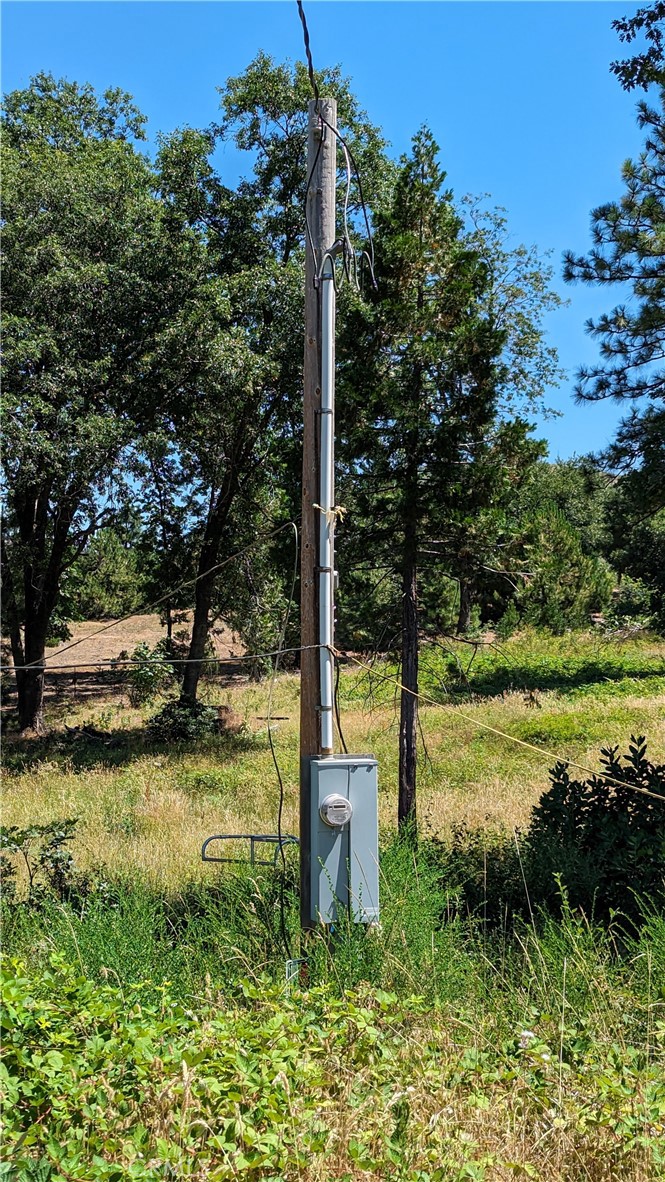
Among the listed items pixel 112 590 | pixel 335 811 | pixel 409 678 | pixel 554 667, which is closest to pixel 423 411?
pixel 409 678

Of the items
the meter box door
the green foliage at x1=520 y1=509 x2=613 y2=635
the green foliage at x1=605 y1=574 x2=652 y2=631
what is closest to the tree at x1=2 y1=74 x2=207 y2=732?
the meter box door

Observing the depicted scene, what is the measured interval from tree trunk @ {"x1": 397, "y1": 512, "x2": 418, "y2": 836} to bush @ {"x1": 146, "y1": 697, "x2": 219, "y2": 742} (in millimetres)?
10273

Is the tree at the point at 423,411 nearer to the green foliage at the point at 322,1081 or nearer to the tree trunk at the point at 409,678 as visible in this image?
the tree trunk at the point at 409,678

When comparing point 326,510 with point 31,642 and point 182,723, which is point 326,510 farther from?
point 31,642

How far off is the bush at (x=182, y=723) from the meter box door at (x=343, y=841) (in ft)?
50.8

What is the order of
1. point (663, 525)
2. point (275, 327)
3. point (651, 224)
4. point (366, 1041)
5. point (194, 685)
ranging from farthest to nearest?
point (663, 525) → point (194, 685) → point (275, 327) → point (651, 224) → point (366, 1041)

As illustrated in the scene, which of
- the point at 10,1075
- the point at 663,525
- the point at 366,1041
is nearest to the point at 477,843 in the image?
the point at 366,1041

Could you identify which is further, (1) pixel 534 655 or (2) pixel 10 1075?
(1) pixel 534 655

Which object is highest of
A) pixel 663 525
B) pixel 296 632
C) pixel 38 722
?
pixel 663 525

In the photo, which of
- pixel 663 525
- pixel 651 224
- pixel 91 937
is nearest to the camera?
pixel 91 937

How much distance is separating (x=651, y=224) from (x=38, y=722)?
55.8ft

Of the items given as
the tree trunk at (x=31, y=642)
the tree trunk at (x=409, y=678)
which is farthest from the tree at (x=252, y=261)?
the tree trunk at (x=409, y=678)

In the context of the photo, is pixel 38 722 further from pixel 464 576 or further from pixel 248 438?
pixel 464 576

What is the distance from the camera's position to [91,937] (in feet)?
14.4
